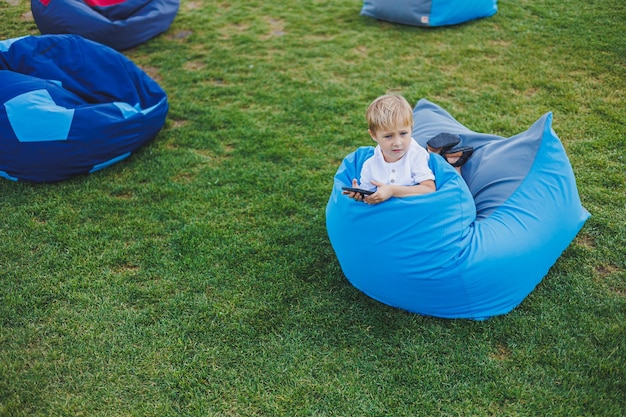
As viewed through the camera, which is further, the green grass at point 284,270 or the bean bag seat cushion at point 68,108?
the bean bag seat cushion at point 68,108

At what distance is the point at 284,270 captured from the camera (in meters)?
3.41

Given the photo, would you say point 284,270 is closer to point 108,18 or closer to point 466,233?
point 466,233

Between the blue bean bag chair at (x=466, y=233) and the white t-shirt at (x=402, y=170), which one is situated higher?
the white t-shirt at (x=402, y=170)

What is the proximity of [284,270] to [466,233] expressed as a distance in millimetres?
1129

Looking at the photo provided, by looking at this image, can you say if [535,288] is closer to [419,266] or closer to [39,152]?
Result: [419,266]

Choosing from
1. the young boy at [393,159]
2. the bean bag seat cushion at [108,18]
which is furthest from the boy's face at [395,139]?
the bean bag seat cushion at [108,18]

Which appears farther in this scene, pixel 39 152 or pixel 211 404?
pixel 39 152

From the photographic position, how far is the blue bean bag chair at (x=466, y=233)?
2.83 meters

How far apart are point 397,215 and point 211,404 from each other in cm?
129

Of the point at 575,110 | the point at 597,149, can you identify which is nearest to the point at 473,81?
the point at 575,110

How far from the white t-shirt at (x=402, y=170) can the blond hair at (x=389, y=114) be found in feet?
0.64

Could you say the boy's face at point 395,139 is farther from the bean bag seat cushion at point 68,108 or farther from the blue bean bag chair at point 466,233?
the bean bag seat cushion at point 68,108

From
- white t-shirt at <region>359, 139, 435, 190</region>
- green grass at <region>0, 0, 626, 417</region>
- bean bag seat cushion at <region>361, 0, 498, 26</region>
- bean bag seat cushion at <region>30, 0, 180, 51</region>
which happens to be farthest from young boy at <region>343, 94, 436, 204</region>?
→ bean bag seat cushion at <region>30, 0, 180, 51</region>

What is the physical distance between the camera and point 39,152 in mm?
4086
